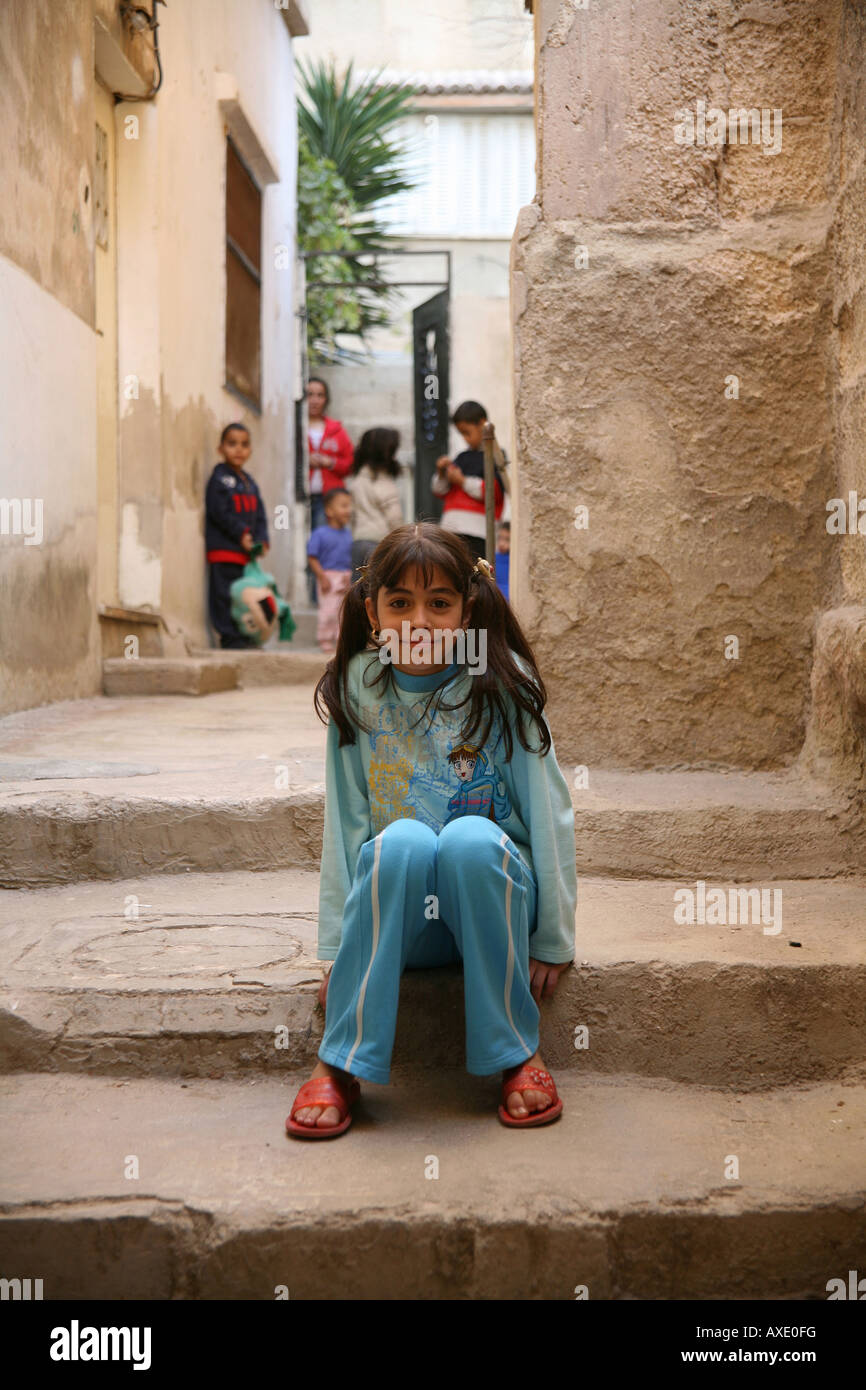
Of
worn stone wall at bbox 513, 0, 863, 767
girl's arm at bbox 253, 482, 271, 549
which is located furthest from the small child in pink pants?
worn stone wall at bbox 513, 0, 863, 767

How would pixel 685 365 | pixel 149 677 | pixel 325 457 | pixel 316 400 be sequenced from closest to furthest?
pixel 685 365 → pixel 149 677 → pixel 325 457 → pixel 316 400

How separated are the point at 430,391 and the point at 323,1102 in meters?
9.88

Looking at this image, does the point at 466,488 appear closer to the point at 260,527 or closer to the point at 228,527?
the point at 228,527

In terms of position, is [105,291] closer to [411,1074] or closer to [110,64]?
[110,64]

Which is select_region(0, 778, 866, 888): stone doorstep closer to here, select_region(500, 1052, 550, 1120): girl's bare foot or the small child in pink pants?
select_region(500, 1052, 550, 1120): girl's bare foot

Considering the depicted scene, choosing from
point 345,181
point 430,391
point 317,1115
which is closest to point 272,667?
point 317,1115

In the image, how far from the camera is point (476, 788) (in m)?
2.22

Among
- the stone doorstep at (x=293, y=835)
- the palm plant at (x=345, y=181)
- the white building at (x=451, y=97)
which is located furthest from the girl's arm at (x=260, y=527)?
the white building at (x=451, y=97)

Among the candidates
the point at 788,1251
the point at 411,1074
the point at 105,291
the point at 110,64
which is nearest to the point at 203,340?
the point at 105,291

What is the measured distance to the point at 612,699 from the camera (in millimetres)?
3193

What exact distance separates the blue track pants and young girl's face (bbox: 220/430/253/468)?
579cm

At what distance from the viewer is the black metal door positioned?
36.3 feet

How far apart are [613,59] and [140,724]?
256 centimetres

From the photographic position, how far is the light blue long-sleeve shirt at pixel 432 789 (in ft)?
7.12
